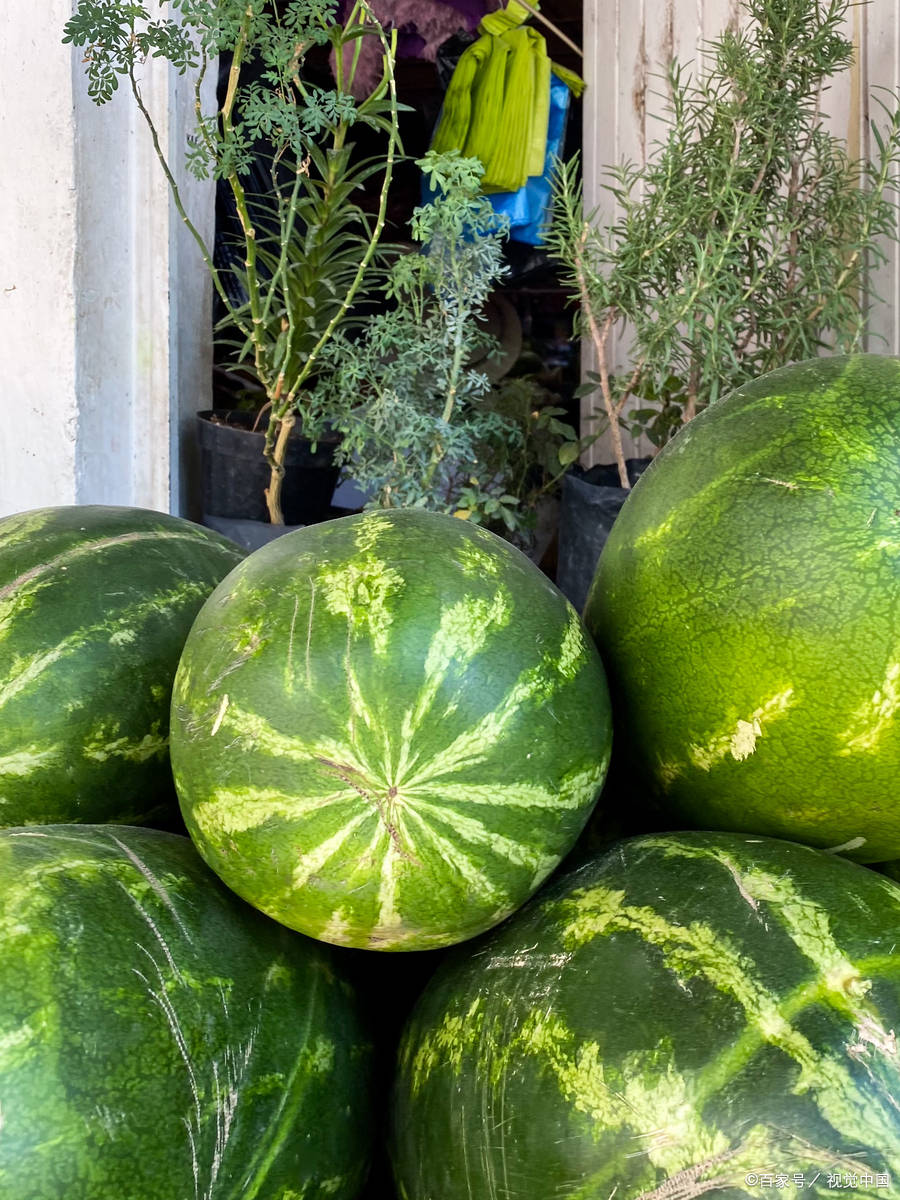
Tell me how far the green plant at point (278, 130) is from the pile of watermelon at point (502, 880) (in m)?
1.62

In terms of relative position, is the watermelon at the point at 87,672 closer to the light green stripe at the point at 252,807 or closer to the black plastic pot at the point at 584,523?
the light green stripe at the point at 252,807

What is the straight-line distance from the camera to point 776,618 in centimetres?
80

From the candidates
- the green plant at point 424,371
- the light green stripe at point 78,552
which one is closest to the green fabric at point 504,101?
the green plant at point 424,371

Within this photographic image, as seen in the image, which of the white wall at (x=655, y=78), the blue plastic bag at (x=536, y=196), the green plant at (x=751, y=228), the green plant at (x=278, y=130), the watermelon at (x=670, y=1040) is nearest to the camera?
the watermelon at (x=670, y=1040)

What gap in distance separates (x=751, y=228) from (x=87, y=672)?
6.28 ft

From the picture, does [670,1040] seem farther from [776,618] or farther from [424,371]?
[424,371]

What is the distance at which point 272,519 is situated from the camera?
9.04ft

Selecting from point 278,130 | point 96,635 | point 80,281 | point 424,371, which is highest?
point 278,130

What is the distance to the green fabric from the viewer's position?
3.56m

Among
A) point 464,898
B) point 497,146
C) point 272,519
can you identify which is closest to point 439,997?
point 464,898

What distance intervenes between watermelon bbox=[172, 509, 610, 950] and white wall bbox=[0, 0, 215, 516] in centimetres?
180

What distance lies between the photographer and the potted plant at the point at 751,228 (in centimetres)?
226

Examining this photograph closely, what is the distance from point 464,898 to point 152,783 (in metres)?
0.41

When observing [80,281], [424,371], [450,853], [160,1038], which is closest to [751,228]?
[424,371]
